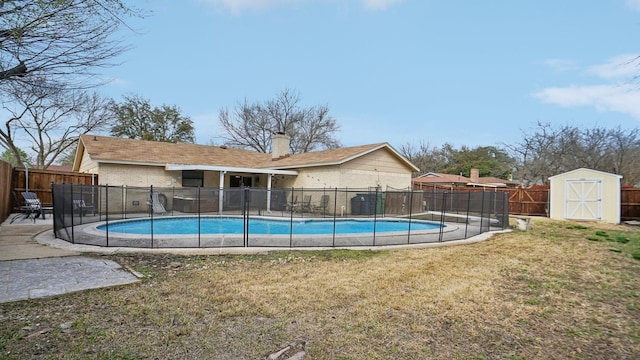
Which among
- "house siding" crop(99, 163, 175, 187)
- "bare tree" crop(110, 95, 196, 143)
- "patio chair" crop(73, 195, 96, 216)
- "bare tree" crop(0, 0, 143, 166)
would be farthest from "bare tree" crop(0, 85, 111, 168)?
"bare tree" crop(0, 0, 143, 166)

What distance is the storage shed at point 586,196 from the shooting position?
1550 cm

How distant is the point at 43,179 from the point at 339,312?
53.5 ft

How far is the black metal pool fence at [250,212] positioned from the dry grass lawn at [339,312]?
1.72 meters

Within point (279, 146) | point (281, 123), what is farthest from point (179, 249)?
point (281, 123)

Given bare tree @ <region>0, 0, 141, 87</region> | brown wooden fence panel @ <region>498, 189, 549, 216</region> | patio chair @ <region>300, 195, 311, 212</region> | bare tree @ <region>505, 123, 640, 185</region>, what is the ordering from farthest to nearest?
1. bare tree @ <region>505, 123, 640, 185</region>
2. brown wooden fence panel @ <region>498, 189, 549, 216</region>
3. patio chair @ <region>300, 195, 311, 212</region>
4. bare tree @ <region>0, 0, 141, 87</region>

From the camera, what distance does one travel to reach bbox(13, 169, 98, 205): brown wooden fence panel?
13820mm

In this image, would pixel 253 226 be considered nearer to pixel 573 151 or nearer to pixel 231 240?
pixel 231 240

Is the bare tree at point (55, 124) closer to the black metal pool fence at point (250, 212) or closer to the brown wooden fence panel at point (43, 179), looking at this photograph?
the brown wooden fence panel at point (43, 179)

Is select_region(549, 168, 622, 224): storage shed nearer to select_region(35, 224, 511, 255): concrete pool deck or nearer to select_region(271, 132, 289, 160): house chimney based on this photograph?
select_region(35, 224, 511, 255): concrete pool deck

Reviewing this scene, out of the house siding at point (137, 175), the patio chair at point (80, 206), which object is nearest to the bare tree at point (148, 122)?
the house siding at point (137, 175)

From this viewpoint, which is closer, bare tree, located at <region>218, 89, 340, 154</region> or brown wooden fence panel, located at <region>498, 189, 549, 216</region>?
brown wooden fence panel, located at <region>498, 189, 549, 216</region>

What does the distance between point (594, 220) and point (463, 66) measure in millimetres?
9598

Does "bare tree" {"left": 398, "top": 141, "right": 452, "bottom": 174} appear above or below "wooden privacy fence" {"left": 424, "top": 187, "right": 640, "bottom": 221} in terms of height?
above

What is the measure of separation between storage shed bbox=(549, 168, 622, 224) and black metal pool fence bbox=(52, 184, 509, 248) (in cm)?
554
